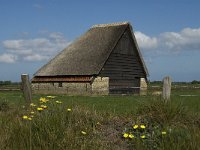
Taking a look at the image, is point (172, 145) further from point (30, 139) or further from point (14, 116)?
point (14, 116)

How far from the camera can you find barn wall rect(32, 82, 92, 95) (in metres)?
40.4

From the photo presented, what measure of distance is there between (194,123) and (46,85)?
37.2m

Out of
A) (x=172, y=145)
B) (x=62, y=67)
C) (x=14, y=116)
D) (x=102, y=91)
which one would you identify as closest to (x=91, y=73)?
(x=102, y=91)

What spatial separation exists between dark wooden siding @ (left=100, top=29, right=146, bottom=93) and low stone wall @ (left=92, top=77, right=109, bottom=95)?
535mm

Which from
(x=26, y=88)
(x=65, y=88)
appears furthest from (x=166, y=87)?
(x=65, y=88)

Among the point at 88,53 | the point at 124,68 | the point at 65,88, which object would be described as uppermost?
the point at 88,53

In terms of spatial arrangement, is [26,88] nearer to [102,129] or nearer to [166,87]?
[166,87]

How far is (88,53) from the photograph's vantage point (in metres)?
43.2

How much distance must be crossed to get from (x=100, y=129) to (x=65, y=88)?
3467 cm

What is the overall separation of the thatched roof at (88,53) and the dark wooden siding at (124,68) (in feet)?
2.93

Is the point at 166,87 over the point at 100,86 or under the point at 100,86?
over

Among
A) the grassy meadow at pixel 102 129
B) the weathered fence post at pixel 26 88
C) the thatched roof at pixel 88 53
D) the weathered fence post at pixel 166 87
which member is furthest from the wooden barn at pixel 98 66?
the grassy meadow at pixel 102 129

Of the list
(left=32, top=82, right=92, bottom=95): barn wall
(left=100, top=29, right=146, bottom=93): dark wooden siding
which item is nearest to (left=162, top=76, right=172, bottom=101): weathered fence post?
(left=32, top=82, right=92, bottom=95): barn wall

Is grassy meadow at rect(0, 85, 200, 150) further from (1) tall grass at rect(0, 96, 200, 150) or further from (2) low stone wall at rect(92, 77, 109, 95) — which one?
(2) low stone wall at rect(92, 77, 109, 95)
